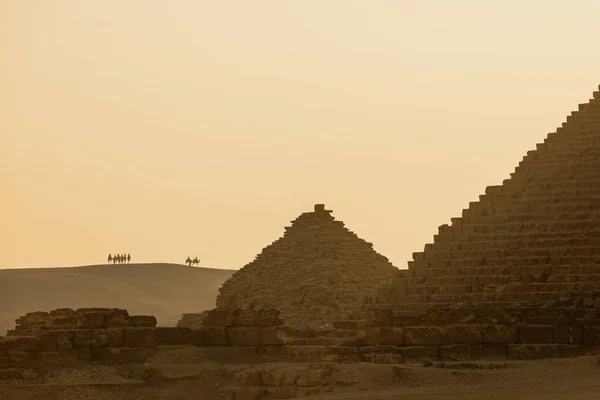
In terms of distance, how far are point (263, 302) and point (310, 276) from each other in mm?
1978

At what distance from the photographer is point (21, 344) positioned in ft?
88.0

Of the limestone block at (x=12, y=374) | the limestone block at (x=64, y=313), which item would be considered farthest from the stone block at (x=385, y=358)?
the limestone block at (x=12, y=374)

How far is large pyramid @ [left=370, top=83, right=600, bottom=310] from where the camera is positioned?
3403cm

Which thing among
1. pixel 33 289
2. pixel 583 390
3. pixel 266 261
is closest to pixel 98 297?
pixel 33 289

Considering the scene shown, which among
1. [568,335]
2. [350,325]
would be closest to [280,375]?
[568,335]

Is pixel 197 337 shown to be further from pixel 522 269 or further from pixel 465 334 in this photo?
pixel 522 269

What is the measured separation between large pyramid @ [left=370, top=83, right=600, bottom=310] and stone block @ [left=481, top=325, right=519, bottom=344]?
3166 mm

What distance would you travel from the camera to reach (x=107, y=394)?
26344mm

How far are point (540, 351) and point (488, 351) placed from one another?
82 cm

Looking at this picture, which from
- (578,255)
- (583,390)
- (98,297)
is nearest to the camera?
(583,390)

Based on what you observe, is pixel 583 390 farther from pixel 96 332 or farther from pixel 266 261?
pixel 266 261

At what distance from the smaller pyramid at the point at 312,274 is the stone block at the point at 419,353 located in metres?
36.8

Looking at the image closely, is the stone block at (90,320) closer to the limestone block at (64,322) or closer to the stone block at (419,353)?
the limestone block at (64,322)

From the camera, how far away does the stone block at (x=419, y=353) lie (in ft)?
92.7
